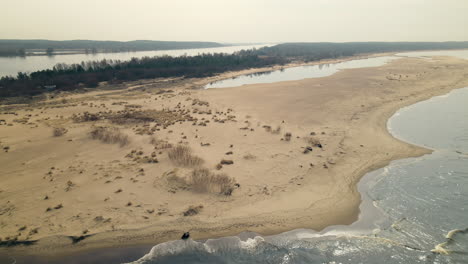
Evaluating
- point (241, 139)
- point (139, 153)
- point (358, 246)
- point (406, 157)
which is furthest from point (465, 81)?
point (139, 153)

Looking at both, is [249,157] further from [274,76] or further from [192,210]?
[274,76]

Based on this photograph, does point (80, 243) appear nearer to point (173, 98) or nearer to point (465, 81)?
point (173, 98)

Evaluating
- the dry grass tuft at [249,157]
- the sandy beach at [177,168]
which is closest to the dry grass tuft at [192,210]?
the sandy beach at [177,168]

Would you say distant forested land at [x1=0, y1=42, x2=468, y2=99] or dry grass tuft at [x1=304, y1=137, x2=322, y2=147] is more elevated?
distant forested land at [x1=0, y1=42, x2=468, y2=99]

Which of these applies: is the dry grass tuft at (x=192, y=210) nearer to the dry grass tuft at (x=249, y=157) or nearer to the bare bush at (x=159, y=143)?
the dry grass tuft at (x=249, y=157)

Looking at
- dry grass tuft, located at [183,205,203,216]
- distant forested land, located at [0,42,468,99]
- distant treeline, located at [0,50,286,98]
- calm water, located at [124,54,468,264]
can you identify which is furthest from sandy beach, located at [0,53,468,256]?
distant forested land, located at [0,42,468,99]

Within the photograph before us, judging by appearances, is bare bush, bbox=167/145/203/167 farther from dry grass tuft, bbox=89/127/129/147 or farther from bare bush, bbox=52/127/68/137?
bare bush, bbox=52/127/68/137
